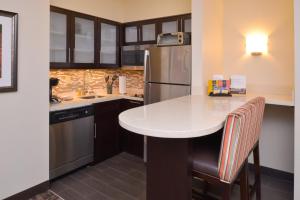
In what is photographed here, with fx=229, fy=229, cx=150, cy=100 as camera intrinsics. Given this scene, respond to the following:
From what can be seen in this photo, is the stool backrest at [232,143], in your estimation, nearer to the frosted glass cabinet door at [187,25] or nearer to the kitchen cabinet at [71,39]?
the frosted glass cabinet door at [187,25]

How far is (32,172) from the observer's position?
2.42 meters

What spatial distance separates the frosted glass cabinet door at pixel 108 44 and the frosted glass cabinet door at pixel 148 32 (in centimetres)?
50

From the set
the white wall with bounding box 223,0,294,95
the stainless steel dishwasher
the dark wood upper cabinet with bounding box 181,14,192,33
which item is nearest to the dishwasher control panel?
the stainless steel dishwasher

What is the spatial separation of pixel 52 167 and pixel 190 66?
6.62 ft

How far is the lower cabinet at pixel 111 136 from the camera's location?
3237 millimetres

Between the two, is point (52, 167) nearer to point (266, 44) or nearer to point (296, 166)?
point (296, 166)

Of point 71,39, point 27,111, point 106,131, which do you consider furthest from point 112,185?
point 71,39

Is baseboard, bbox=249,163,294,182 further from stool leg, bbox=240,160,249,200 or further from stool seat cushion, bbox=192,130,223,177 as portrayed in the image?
stool seat cushion, bbox=192,130,223,177

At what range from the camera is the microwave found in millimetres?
2894

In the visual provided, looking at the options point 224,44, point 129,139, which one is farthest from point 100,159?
point 224,44

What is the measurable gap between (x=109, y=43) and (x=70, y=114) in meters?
1.42

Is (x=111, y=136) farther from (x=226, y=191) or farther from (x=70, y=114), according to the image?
(x=226, y=191)

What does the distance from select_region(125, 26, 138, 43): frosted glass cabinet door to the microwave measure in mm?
790

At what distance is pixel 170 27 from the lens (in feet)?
11.2
